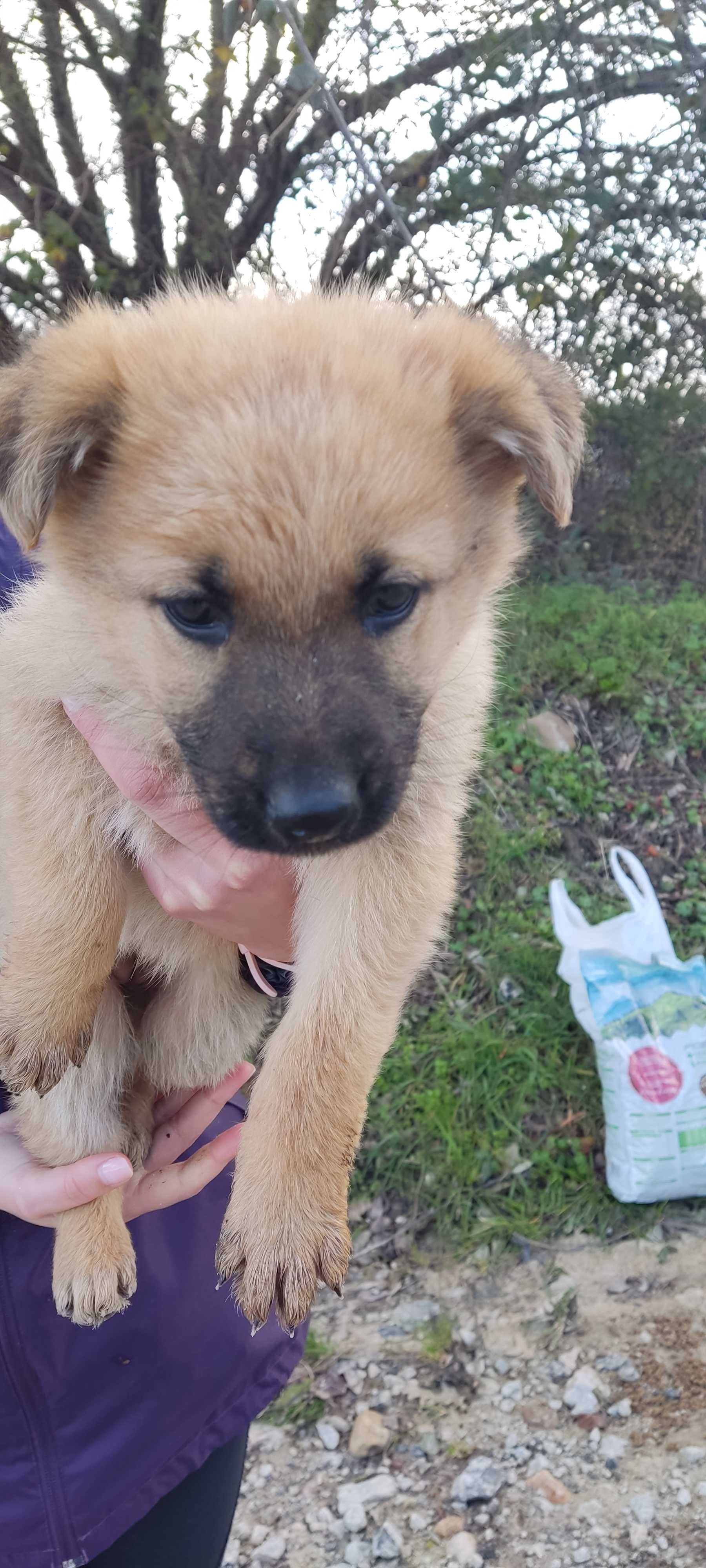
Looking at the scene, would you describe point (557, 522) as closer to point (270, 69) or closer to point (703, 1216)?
point (703, 1216)

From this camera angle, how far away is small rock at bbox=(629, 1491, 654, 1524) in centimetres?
262

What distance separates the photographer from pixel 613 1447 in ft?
9.19

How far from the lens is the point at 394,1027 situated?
194cm

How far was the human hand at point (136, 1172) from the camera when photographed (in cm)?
178

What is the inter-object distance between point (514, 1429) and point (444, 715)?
206 cm

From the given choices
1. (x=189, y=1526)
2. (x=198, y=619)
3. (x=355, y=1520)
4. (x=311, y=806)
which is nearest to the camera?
(x=311, y=806)

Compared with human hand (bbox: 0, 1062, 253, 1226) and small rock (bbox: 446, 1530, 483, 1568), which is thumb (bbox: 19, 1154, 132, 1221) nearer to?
human hand (bbox: 0, 1062, 253, 1226)

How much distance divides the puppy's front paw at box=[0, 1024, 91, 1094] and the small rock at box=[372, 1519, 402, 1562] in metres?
1.63

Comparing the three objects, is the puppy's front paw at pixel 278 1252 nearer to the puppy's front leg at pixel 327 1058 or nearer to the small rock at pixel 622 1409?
the puppy's front leg at pixel 327 1058

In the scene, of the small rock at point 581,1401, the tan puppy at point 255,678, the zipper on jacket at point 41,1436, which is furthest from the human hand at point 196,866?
the small rock at point 581,1401

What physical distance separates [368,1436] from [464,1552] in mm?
378

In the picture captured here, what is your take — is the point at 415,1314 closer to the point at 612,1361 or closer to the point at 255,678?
the point at 612,1361

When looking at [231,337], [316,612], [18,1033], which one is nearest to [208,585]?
[316,612]

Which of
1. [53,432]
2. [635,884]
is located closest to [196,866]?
[53,432]
